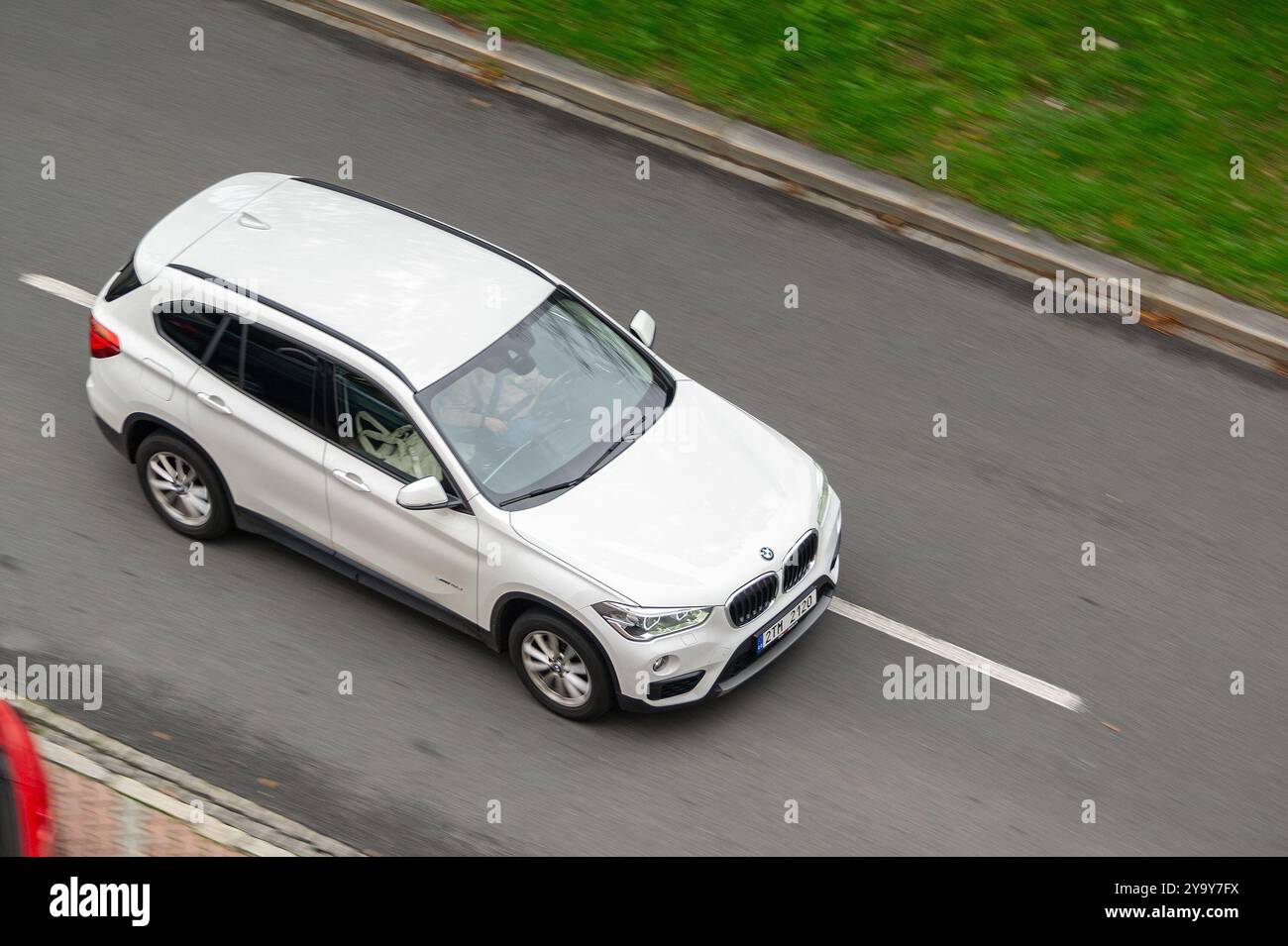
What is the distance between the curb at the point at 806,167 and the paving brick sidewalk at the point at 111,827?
7623 mm

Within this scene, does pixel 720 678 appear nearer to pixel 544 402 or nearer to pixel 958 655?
pixel 958 655

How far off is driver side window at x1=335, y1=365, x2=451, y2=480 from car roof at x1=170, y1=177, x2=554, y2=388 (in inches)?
8.4

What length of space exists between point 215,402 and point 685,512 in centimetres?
287

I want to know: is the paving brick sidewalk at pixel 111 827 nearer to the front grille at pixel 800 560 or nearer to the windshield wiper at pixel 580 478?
the windshield wiper at pixel 580 478

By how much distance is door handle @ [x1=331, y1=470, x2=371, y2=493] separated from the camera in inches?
341

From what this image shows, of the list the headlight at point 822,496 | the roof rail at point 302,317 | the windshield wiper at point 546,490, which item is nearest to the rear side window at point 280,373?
the roof rail at point 302,317

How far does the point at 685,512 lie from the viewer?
28.5ft

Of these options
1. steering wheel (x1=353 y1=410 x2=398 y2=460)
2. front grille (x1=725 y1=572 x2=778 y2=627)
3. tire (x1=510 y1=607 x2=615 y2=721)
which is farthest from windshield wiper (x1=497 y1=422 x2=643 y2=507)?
front grille (x1=725 y1=572 x2=778 y2=627)

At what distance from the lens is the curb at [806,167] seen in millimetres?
12156

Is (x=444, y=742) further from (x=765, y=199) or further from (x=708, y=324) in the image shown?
(x=765, y=199)

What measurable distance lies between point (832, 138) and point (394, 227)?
5010mm

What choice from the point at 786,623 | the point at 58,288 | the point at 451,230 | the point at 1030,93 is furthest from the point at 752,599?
the point at 1030,93

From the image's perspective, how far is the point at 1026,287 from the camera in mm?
12352

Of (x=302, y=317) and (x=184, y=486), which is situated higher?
(x=302, y=317)
